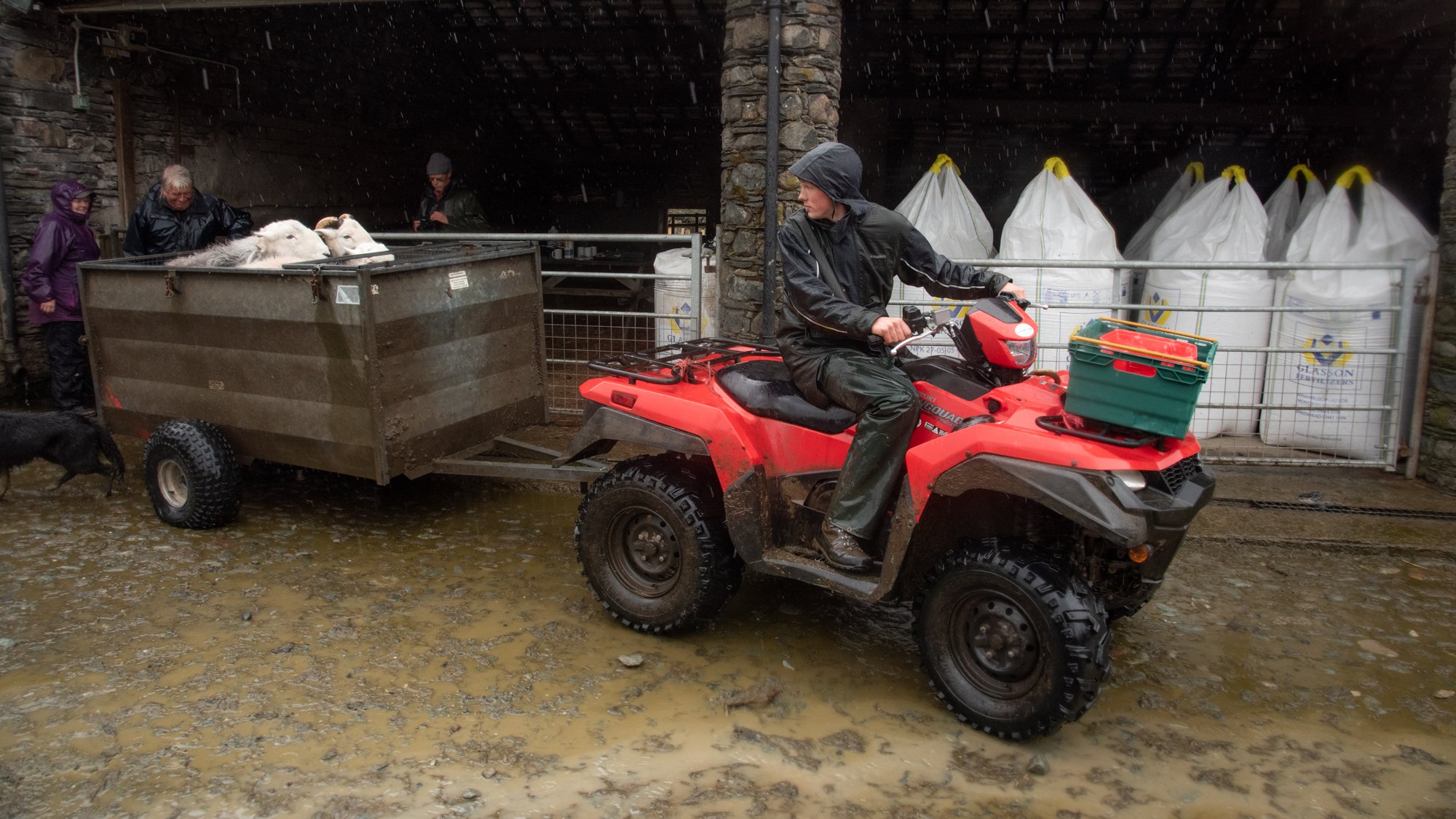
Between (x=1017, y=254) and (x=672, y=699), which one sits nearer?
(x=672, y=699)

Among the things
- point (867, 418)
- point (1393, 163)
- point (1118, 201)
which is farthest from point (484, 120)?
point (867, 418)

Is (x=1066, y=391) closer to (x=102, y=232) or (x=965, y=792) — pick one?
(x=965, y=792)

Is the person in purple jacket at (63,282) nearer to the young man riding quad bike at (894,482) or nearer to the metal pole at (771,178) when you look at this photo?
the metal pole at (771,178)

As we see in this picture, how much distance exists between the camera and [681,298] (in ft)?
24.0

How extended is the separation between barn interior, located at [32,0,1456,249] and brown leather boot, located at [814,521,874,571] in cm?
638

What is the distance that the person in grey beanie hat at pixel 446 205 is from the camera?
8117mm

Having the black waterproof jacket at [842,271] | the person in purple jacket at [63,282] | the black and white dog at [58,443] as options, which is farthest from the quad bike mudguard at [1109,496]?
the person in purple jacket at [63,282]

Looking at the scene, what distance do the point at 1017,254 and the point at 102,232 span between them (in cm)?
731

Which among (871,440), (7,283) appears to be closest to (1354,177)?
(871,440)

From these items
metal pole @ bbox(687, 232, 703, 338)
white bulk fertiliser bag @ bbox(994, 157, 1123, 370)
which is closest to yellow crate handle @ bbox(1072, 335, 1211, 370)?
white bulk fertiliser bag @ bbox(994, 157, 1123, 370)

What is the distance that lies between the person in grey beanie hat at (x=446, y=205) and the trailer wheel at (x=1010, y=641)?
600cm

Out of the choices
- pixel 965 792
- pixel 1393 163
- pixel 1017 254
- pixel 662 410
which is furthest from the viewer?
pixel 1393 163

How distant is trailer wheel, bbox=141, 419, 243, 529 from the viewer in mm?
5035

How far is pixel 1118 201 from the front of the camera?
12109 millimetres
